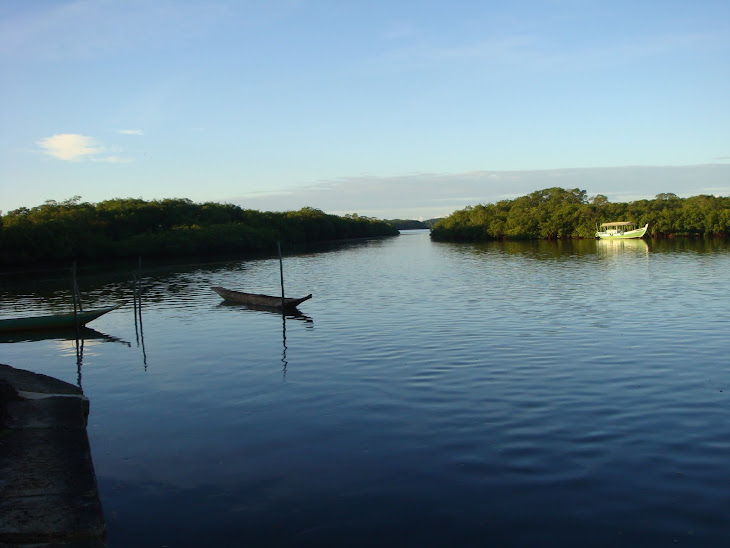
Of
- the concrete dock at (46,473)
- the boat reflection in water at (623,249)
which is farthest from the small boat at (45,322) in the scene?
the boat reflection in water at (623,249)

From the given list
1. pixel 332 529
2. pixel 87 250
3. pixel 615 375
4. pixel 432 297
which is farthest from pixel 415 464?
pixel 87 250

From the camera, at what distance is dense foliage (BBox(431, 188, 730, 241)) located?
386 feet

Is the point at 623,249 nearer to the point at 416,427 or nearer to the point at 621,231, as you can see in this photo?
the point at 621,231

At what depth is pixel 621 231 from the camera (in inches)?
4744

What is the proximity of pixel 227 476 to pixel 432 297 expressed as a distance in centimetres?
2493

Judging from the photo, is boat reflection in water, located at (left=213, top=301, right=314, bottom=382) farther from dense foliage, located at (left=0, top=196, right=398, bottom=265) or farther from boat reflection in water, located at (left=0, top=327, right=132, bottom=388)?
dense foliage, located at (left=0, top=196, right=398, bottom=265)

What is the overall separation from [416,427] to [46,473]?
6376mm

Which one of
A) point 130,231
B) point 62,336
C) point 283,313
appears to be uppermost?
point 130,231

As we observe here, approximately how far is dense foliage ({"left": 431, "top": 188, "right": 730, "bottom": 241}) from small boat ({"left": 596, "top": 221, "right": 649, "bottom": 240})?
198 centimetres

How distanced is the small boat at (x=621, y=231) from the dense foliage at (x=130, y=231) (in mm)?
66796

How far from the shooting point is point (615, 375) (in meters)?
15.2

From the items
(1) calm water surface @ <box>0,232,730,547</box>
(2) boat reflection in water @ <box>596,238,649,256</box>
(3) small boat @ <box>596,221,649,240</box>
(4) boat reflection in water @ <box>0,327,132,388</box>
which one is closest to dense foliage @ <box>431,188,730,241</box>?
(3) small boat @ <box>596,221,649,240</box>

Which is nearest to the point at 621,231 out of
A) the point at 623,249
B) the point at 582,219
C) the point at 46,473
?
the point at 582,219

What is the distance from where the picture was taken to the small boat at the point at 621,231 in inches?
4391
